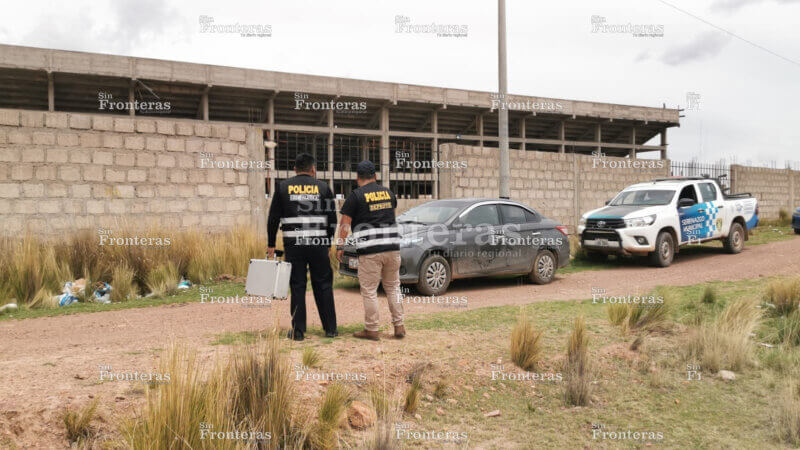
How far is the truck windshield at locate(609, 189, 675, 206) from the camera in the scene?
42.5 ft

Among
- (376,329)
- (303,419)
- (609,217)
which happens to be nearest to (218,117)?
(609,217)

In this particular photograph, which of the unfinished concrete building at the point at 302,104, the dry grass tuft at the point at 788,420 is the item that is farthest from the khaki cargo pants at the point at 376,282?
the unfinished concrete building at the point at 302,104

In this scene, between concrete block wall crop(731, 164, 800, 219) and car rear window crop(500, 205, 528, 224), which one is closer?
car rear window crop(500, 205, 528, 224)

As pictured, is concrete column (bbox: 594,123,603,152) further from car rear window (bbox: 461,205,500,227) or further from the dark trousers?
the dark trousers

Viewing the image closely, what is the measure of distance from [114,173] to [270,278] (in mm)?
6880

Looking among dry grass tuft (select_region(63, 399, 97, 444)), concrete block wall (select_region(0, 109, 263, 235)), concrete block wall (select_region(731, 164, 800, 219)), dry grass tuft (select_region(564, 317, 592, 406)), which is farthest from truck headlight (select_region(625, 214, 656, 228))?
concrete block wall (select_region(731, 164, 800, 219))

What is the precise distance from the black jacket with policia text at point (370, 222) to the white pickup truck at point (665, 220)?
26.4 ft

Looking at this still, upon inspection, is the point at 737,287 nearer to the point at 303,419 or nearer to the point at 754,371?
the point at 754,371

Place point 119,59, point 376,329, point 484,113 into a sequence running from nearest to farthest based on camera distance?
point 376,329
point 119,59
point 484,113

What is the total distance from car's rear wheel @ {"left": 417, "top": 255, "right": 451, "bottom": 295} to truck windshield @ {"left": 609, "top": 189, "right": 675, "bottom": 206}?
6.48 m

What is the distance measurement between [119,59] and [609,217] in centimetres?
1817

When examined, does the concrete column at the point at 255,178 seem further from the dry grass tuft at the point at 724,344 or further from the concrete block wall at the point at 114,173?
the dry grass tuft at the point at 724,344

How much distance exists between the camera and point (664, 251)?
1262 cm

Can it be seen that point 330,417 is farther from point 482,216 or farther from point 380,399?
point 482,216
